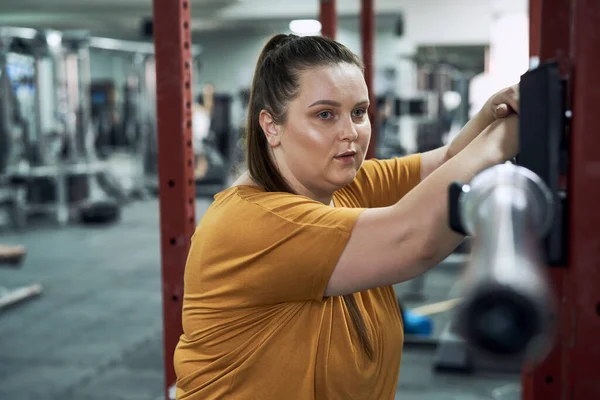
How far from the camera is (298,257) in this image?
3.67 feet

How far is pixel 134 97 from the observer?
41.7ft

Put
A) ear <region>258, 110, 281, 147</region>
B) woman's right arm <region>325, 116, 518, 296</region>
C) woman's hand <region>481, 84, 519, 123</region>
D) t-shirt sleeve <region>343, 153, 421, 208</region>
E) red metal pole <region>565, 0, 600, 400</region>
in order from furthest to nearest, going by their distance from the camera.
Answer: t-shirt sleeve <region>343, 153, 421, 208</region> < ear <region>258, 110, 281, 147</region> < woman's hand <region>481, 84, 519, 123</region> < woman's right arm <region>325, 116, 518, 296</region> < red metal pole <region>565, 0, 600, 400</region>

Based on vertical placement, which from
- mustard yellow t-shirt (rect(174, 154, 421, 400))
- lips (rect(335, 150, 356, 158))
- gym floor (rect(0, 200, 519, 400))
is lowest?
gym floor (rect(0, 200, 519, 400))

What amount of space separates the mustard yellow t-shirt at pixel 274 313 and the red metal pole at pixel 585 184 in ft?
1.40

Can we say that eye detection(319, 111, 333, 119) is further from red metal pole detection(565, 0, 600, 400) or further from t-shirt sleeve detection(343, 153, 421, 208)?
red metal pole detection(565, 0, 600, 400)

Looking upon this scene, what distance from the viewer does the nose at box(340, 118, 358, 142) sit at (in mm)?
1217

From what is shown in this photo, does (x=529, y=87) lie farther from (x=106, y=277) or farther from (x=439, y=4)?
(x=439, y=4)

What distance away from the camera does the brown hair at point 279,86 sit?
127 centimetres

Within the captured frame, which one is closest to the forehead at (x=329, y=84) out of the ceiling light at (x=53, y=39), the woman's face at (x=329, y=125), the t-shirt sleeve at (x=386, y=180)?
the woman's face at (x=329, y=125)

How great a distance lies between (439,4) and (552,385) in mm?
11216

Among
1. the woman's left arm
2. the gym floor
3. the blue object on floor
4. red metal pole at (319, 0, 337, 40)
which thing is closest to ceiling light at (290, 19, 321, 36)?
the gym floor

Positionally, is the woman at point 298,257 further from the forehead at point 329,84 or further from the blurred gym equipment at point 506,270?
the blurred gym equipment at point 506,270

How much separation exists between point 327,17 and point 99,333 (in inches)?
103

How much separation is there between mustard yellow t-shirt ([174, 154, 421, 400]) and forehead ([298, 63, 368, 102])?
0.62 feet
